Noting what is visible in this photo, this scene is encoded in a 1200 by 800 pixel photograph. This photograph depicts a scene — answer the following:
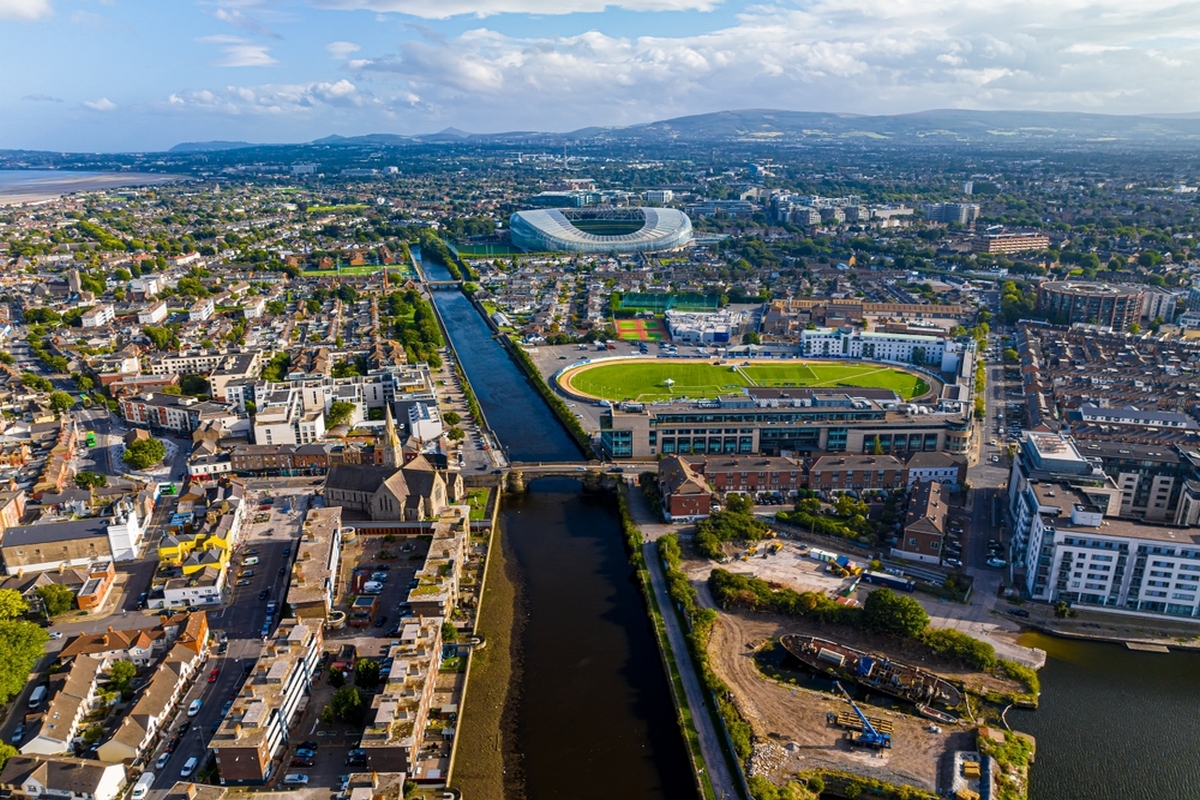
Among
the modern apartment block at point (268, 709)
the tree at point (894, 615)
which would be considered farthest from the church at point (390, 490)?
the tree at point (894, 615)

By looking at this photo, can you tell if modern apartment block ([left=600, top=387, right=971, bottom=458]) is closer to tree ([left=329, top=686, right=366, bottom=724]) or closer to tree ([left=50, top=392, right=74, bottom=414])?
tree ([left=329, top=686, right=366, bottom=724])

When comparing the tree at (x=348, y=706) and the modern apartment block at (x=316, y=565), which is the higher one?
the modern apartment block at (x=316, y=565)

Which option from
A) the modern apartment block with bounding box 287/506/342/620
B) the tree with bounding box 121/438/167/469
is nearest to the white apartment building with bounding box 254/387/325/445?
the tree with bounding box 121/438/167/469

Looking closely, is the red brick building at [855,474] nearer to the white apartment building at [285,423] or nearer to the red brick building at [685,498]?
the red brick building at [685,498]

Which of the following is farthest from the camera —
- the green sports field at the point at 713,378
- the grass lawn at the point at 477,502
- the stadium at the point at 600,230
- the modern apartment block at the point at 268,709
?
the stadium at the point at 600,230

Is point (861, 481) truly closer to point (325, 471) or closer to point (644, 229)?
point (325, 471)

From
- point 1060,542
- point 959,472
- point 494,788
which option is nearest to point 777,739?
point 494,788
